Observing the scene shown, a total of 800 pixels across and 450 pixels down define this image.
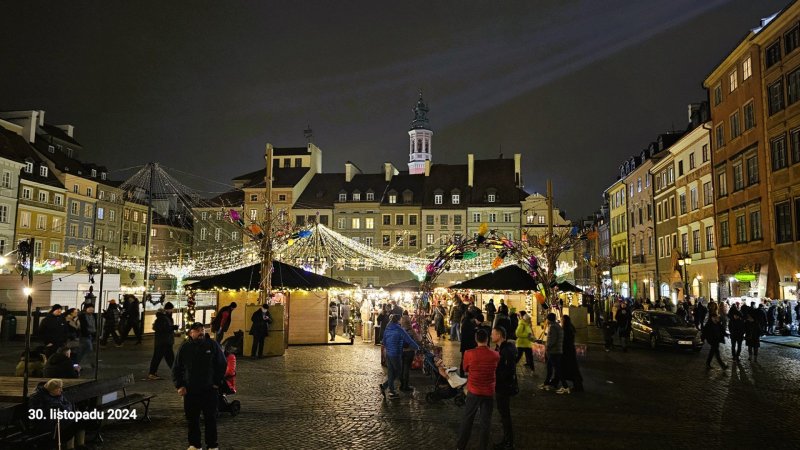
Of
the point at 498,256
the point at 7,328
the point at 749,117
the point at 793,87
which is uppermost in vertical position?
the point at 793,87

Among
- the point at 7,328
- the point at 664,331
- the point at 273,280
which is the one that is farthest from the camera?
the point at 7,328

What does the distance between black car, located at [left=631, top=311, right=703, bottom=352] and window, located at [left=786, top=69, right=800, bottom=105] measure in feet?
40.1

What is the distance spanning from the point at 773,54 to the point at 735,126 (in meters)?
5.16

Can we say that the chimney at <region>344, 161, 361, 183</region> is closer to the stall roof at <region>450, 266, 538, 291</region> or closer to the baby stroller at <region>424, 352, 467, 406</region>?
the stall roof at <region>450, 266, 538, 291</region>

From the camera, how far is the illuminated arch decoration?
17.0 metres

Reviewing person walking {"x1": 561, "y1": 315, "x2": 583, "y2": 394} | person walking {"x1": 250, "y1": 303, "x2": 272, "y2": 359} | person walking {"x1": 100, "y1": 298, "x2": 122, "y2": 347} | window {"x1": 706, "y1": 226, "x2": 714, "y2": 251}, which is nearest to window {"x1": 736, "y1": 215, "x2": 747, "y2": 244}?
window {"x1": 706, "y1": 226, "x2": 714, "y2": 251}

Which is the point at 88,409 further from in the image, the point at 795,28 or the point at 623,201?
the point at 623,201

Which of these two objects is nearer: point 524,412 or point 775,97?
point 524,412

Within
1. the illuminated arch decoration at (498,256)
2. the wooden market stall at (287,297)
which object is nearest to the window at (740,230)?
the illuminated arch decoration at (498,256)

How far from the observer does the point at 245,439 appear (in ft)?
29.2

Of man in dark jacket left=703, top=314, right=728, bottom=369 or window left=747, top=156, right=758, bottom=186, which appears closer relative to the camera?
man in dark jacket left=703, top=314, right=728, bottom=369

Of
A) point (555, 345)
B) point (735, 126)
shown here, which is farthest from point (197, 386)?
point (735, 126)

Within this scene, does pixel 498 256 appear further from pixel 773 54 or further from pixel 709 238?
pixel 709 238

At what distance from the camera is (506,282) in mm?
24344
